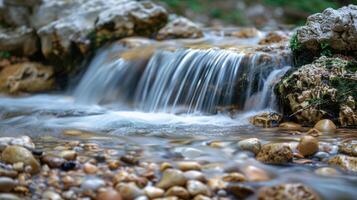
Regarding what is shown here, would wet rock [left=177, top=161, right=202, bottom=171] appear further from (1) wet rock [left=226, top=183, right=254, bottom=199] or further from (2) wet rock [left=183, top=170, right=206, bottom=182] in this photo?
(1) wet rock [left=226, top=183, right=254, bottom=199]

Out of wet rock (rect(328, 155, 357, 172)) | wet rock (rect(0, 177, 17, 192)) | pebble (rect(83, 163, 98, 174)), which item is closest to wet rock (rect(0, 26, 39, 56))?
pebble (rect(83, 163, 98, 174))

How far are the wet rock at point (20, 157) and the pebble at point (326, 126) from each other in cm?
273

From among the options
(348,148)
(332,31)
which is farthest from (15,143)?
(332,31)

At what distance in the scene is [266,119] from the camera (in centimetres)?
489

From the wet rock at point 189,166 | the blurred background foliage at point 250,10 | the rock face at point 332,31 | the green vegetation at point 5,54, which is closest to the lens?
the wet rock at point 189,166

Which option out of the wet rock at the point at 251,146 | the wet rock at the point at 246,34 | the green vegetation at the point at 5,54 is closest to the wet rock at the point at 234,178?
the wet rock at the point at 251,146

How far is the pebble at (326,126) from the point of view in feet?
14.1

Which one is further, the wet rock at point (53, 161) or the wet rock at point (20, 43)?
the wet rock at point (20, 43)

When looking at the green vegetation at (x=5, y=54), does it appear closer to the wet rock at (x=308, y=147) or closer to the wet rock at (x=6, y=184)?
the wet rock at (x=6, y=184)

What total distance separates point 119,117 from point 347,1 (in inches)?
405

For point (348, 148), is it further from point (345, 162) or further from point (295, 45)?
point (295, 45)

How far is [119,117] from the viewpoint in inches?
225

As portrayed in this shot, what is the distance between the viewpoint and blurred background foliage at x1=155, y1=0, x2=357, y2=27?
14414 millimetres

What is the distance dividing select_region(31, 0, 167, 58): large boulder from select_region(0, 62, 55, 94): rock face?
37cm
